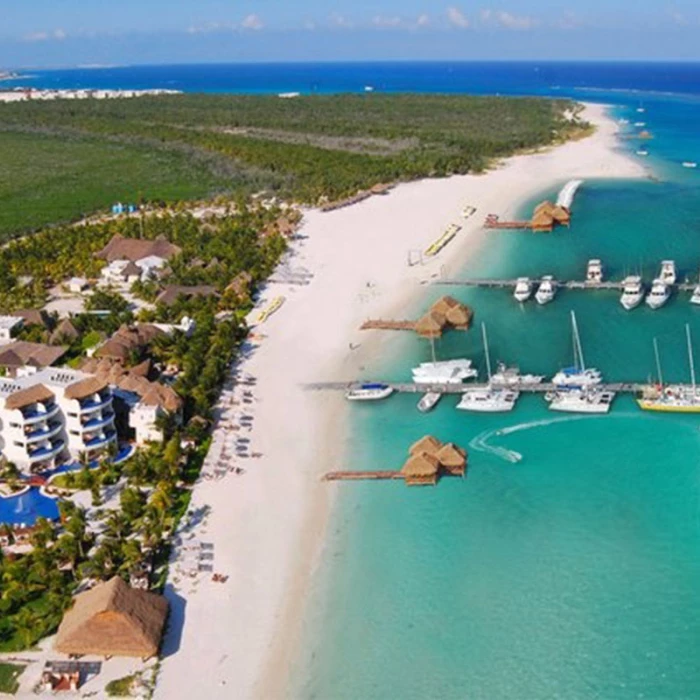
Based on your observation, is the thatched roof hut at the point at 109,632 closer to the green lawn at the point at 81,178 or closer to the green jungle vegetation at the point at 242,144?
the green lawn at the point at 81,178

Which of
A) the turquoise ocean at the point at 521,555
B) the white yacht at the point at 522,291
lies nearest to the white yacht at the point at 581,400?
the turquoise ocean at the point at 521,555

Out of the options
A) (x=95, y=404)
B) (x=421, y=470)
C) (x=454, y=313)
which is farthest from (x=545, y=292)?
(x=95, y=404)

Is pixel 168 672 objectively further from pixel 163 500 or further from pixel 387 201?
pixel 387 201

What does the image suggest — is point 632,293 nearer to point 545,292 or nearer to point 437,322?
point 545,292

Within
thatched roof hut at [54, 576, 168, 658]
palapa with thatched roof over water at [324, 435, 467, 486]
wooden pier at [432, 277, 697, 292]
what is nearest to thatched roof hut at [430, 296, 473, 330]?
wooden pier at [432, 277, 697, 292]

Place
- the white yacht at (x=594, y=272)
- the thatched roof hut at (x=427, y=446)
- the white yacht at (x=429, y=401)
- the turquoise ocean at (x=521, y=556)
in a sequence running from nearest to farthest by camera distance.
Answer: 1. the turquoise ocean at (x=521, y=556)
2. the thatched roof hut at (x=427, y=446)
3. the white yacht at (x=429, y=401)
4. the white yacht at (x=594, y=272)

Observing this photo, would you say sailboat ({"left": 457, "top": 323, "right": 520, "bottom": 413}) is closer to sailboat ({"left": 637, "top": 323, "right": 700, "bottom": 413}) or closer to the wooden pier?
sailboat ({"left": 637, "top": 323, "right": 700, "bottom": 413})
